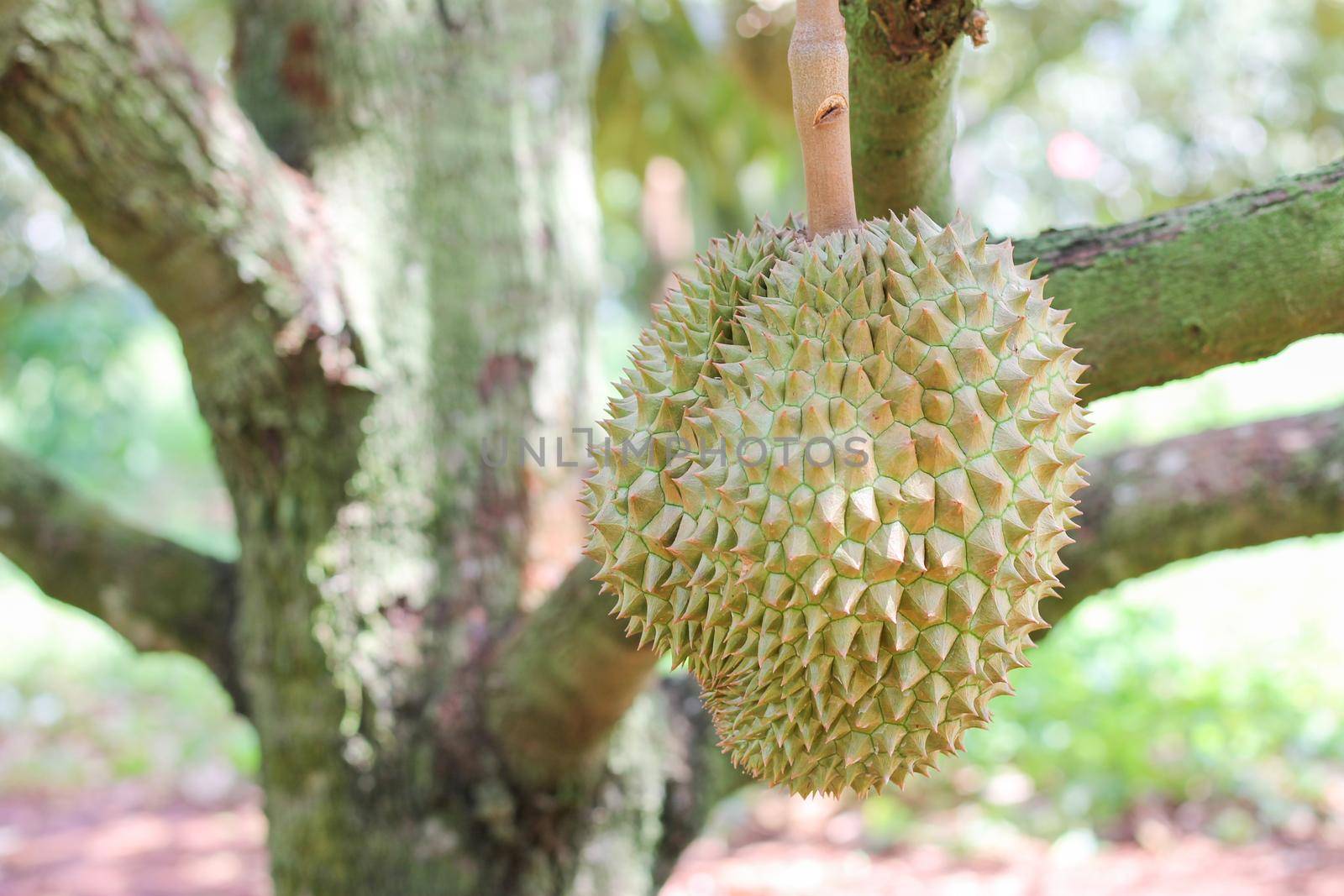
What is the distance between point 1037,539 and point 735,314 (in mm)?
380

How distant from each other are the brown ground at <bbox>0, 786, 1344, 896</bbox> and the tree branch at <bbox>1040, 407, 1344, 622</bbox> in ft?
5.79

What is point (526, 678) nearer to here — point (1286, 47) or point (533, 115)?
point (533, 115)

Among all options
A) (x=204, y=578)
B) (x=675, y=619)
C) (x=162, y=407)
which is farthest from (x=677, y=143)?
(x=162, y=407)

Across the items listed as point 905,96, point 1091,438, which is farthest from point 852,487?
point 1091,438

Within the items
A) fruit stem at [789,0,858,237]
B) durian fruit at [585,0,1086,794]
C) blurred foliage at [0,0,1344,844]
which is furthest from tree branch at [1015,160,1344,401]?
blurred foliage at [0,0,1344,844]

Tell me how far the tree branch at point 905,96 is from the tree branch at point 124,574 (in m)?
1.48

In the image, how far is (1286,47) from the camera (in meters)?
7.78

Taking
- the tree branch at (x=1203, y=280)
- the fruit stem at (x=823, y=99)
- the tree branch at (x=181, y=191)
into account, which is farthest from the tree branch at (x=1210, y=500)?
the tree branch at (x=181, y=191)

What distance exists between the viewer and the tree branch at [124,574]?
6.99ft

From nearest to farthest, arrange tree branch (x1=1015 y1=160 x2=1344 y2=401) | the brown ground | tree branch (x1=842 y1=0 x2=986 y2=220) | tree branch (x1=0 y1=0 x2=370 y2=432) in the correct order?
tree branch (x1=842 y1=0 x2=986 y2=220) < tree branch (x1=1015 y1=160 x2=1344 y2=401) < tree branch (x1=0 y1=0 x2=370 y2=432) < the brown ground

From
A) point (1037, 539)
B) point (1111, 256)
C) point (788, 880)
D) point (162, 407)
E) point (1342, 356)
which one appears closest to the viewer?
point (1037, 539)

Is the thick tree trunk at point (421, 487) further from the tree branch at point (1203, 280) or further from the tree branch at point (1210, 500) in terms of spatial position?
the tree branch at point (1203, 280)

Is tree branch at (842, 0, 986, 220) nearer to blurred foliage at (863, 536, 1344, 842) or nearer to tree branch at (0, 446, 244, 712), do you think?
tree branch at (0, 446, 244, 712)

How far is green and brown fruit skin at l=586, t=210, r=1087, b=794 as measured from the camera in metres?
1.01
